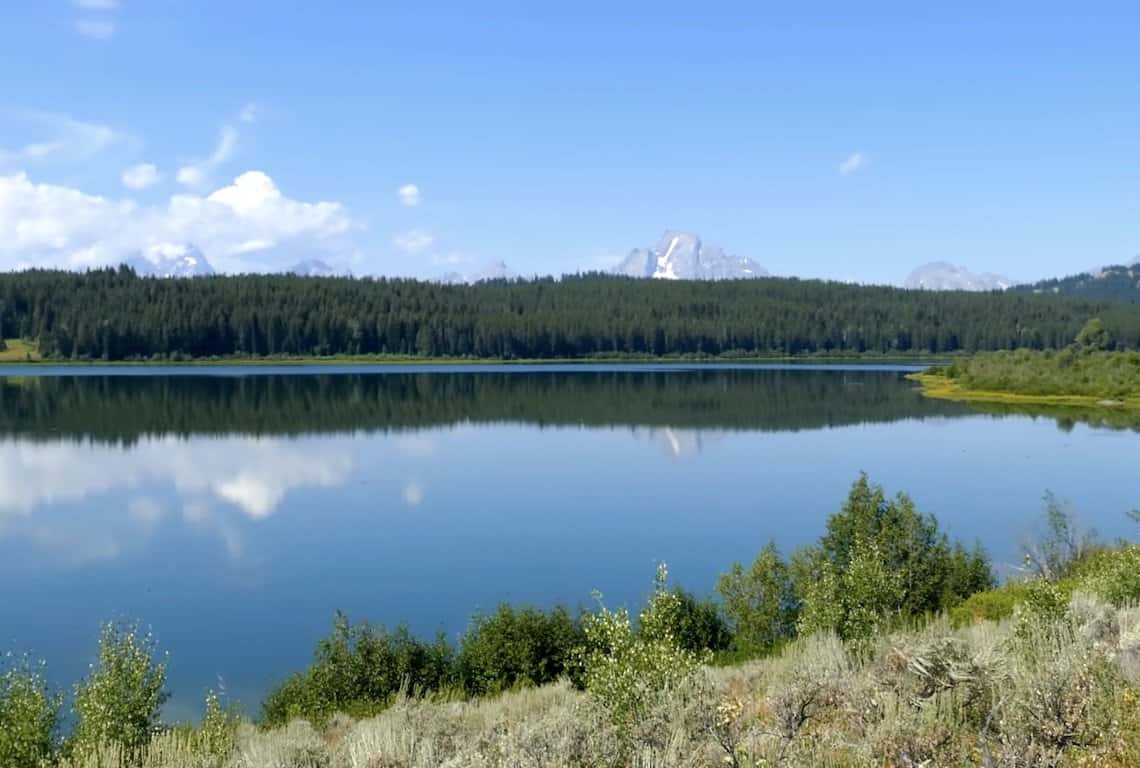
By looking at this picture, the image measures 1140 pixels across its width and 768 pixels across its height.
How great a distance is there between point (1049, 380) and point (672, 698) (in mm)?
113046

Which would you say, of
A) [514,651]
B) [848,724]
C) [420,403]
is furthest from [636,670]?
[420,403]

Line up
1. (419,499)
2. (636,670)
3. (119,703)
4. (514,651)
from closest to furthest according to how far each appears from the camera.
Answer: (636,670)
(119,703)
(514,651)
(419,499)

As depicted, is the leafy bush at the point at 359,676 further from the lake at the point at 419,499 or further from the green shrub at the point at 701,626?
the green shrub at the point at 701,626

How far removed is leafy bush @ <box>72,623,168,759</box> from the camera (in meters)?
13.7

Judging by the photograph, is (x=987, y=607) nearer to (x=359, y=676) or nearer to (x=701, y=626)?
(x=701, y=626)

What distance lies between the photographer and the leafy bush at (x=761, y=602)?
80.4 ft

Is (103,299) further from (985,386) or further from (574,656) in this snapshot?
(574,656)

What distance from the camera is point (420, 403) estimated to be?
97.8 metres

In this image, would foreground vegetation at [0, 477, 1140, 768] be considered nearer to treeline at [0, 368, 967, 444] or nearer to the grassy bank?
treeline at [0, 368, 967, 444]

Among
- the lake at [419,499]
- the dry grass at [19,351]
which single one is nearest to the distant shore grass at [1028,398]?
the lake at [419,499]

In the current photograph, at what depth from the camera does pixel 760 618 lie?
80.9 ft

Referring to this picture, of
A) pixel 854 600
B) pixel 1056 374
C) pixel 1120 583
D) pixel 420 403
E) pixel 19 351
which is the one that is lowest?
pixel 420 403

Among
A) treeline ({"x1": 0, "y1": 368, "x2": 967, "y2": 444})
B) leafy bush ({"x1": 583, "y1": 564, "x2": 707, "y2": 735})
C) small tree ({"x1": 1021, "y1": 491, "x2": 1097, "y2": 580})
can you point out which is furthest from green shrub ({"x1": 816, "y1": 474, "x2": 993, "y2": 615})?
treeline ({"x1": 0, "y1": 368, "x2": 967, "y2": 444})

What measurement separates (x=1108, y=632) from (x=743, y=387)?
110 metres
